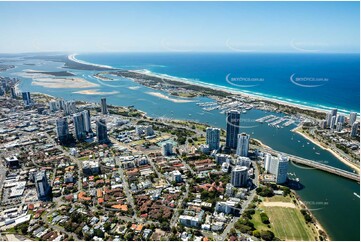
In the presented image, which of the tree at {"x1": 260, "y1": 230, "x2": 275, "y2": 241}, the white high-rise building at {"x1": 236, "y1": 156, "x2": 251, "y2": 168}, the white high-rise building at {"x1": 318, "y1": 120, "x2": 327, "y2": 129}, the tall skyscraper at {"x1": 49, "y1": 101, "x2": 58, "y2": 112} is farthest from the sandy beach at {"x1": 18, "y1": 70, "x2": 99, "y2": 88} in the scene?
the tree at {"x1": 260, "y1": 230, "x2": 275, "y2": 241}

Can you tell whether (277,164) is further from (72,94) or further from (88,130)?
(72,94)

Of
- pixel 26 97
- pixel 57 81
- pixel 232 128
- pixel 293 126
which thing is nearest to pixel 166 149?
pixel 232 128

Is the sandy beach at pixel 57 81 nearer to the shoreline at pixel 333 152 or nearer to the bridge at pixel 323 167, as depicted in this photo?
the shoreline at pixel 333 152

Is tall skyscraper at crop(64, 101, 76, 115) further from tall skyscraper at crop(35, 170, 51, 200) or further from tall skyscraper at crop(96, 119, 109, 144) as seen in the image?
tall skyscraper at crop(35, 170, 51, 200)

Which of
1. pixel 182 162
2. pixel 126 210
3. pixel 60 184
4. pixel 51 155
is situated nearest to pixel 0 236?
pixel 60 184

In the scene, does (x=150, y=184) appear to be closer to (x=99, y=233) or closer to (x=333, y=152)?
(x=99, y=233)

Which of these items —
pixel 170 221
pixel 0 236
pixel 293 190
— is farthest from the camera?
pixel 293 190
